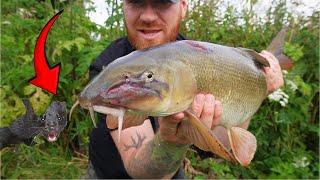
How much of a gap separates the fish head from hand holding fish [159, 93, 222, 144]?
5.1 inches

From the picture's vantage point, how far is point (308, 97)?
13.0 ft

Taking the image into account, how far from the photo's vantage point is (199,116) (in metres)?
1.44

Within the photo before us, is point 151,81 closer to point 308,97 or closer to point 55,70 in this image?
point 55,70

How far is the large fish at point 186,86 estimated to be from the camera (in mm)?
1105

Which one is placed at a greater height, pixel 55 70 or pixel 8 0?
pixel 55 70

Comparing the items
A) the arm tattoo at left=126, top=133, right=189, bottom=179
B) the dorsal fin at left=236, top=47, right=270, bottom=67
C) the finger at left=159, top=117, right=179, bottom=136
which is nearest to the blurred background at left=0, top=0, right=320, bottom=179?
the arm tattoo at left=126, top=133, right=189, bottom=179

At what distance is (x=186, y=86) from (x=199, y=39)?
277 centimetres

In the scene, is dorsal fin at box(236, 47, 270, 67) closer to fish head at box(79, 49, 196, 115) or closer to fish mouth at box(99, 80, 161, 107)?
fish head at box(79, 49, 196, 115)

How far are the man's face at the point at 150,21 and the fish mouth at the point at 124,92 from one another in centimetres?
124

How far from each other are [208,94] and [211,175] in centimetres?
233

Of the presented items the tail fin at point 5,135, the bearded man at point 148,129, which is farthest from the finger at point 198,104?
the tail fin at point 5,135

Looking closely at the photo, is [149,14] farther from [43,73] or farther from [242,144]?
[43,73]

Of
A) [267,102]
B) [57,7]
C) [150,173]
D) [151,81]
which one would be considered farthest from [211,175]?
[151,81]

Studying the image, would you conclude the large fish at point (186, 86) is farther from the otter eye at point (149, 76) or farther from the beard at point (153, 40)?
the beard at point (153, 40)
